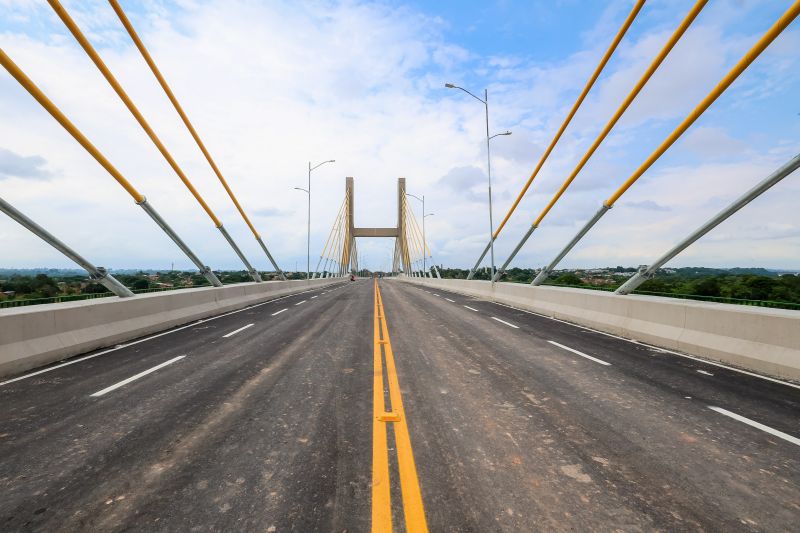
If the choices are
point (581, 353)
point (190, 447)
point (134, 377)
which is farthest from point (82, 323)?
point (581, 353)

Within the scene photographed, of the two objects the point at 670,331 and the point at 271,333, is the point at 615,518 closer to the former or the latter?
the point at 670,331

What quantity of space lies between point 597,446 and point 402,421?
193 centimetres

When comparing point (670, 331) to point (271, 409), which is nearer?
point (271, 409)

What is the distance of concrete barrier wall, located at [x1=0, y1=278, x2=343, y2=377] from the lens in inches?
265

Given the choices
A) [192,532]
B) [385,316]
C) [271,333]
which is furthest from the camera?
[385,316]

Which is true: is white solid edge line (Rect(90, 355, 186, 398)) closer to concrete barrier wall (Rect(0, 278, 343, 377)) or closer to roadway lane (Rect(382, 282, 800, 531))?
concrete barrier wall (Rect(0, 278, 343, 377))

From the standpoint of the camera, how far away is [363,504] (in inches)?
110

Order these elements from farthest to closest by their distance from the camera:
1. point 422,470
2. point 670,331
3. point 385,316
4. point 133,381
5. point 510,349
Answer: point 385,316
point 670,331
point 510,349
point 133,381
point 422,470

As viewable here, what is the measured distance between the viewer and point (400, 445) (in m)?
3.70

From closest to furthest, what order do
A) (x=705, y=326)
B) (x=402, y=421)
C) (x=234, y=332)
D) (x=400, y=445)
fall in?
(x=400, y=445), (x=402, y=421), (x=705, y=326), (x=234, y=332)

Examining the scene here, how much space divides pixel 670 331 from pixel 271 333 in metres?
9.32

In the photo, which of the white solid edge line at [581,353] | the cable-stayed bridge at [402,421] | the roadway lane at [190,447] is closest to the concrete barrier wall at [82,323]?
the cable-stayed bridge at [402,421]

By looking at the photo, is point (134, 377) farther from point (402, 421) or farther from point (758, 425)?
point (758, 425)

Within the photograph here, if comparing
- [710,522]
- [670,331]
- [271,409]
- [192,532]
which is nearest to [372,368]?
[271,409]
